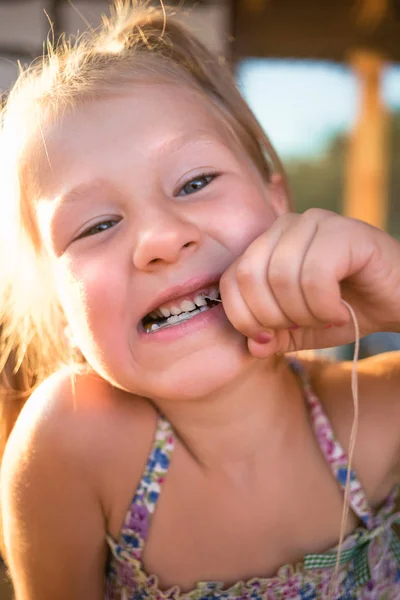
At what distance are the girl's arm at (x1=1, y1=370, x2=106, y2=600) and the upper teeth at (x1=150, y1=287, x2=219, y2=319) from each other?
0.37 metres

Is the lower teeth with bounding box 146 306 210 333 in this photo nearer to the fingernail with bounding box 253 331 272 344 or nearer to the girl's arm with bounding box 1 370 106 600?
the fingernail with bounding box 253 331 272 344

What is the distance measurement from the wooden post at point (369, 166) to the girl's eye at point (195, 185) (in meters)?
3.77

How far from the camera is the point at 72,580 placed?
1.24 meters

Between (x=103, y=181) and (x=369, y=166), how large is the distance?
4059 mm

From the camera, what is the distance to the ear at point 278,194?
1.29m

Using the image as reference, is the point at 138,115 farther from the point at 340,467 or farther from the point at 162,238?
the point at 340,467

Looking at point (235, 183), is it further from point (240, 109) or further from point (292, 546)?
point (292, 546)

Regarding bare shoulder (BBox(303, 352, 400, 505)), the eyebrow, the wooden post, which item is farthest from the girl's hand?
the wooden post

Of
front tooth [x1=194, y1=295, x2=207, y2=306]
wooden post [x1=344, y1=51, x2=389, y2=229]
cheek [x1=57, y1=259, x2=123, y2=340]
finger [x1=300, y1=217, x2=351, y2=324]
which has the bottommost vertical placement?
finger [x1=300, y1=217, x2=351, y2=324]

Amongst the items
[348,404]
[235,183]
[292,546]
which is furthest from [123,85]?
[292,546]

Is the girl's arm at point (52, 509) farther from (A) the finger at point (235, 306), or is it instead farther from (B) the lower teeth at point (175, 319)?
(A) the finger at point (235, 306)

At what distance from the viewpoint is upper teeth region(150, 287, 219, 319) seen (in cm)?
97

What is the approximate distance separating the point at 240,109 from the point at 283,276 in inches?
23.1

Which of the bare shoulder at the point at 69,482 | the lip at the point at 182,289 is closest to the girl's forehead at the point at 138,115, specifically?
the lip at the point at 182,289
